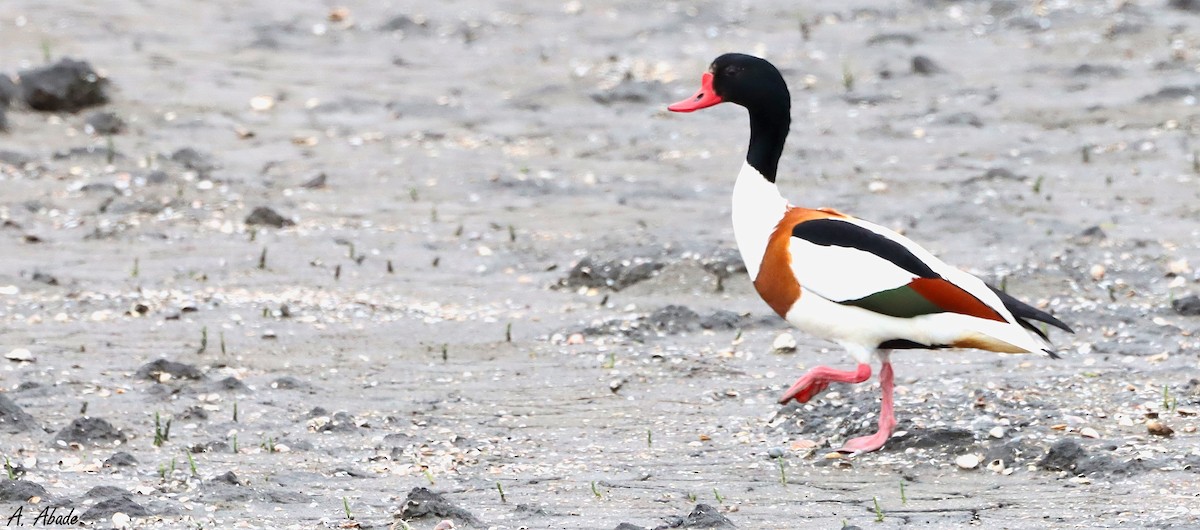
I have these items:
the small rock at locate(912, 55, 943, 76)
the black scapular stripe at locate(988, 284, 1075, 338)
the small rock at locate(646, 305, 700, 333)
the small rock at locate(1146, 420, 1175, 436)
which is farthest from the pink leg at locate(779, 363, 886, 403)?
the small rock at locate(912, 55, 943, 76)

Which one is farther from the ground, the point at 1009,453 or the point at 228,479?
the point at 1009,453

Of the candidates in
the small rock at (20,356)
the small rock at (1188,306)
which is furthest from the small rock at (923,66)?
the small rock at (20,356)

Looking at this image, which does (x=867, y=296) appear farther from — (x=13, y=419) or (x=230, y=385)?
(x=13, y=419)

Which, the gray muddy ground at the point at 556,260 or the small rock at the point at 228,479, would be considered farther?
the gray muddy ground at the point at 556,260

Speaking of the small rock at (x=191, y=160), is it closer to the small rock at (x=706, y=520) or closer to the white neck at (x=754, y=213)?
the white neck at (x=754, y=213)

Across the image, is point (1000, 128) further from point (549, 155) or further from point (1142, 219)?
point (549, 155)

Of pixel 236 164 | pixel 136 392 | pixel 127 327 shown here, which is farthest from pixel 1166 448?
pixel 236 164

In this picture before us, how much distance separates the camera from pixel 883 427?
19.6ft

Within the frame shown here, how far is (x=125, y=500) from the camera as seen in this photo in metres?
5.27

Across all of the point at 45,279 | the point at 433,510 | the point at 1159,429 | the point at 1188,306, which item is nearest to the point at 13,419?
the point at 433,510

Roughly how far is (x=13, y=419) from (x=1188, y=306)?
4802mm

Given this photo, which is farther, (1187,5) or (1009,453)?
(1187,5)

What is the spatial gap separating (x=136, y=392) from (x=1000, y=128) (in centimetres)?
622

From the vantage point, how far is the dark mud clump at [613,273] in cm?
835
